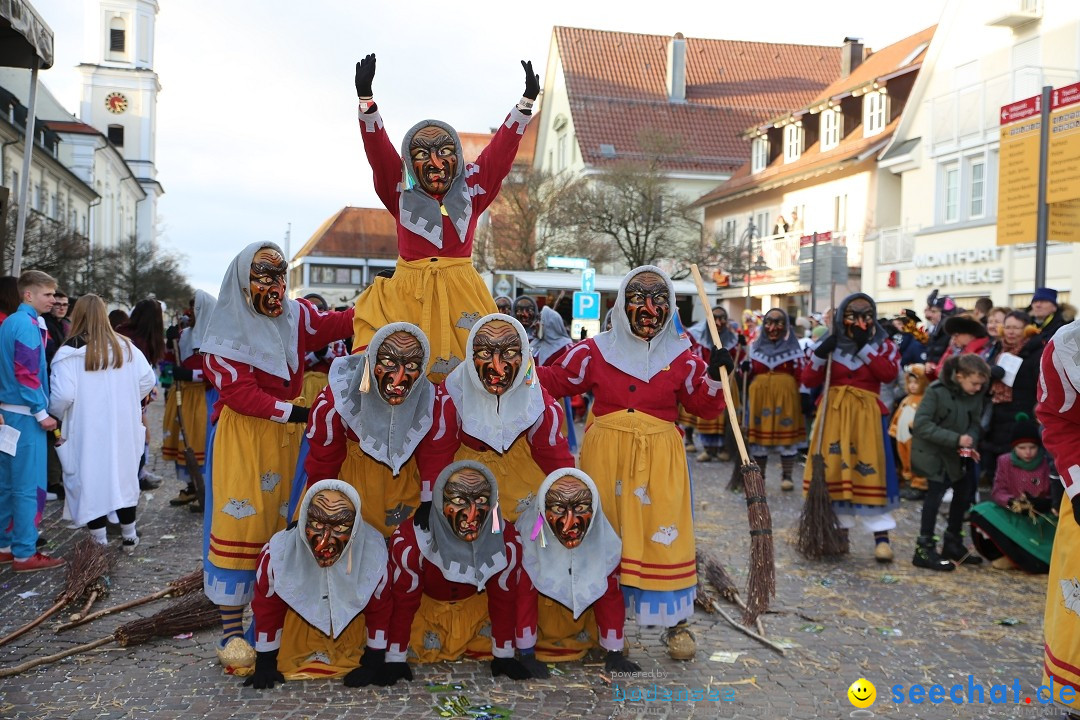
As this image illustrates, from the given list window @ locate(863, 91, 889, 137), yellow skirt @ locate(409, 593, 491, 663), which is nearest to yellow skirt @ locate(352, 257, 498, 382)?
yellow skirt @ locate(409, 593, 491, 663)

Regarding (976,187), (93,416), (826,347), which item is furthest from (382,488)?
(976,187)

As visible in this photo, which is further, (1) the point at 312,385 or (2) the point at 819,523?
(1) the point at 312,385

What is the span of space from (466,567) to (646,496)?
105 centimetres

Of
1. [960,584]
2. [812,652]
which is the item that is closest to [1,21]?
[812,652]

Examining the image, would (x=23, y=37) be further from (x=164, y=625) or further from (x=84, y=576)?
(x=164, y=625)

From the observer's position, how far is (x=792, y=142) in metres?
34.7

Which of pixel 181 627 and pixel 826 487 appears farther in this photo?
pixel 826 487

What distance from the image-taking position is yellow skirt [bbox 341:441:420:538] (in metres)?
5.68

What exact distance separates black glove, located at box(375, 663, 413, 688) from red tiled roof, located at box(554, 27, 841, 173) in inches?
1459

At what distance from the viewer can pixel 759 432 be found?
38.5 ft

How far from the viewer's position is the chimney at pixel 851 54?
3706 cm

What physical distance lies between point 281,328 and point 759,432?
7.14 metres

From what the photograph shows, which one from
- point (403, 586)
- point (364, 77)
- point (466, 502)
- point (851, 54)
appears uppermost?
point (851, 54)

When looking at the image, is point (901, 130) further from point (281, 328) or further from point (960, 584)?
point (281, 328)
